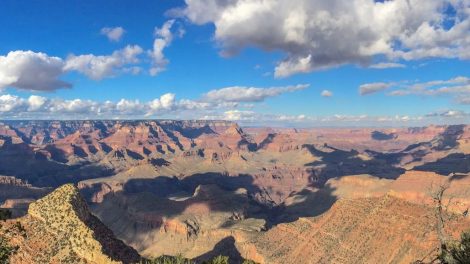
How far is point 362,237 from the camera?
476ft

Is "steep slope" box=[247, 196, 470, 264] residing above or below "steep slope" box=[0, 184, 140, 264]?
below

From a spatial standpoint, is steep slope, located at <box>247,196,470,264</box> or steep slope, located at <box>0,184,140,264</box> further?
steep slope, located at <box>247,196,470,264</box>

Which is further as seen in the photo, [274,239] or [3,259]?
[274,239]

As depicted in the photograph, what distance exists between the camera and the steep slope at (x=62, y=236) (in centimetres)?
6881

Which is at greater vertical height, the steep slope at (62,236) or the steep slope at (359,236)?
the steep slope at (62,236)

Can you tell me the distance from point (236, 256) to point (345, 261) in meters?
65.5

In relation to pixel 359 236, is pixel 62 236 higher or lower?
higher

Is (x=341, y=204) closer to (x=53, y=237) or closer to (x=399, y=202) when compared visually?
(x=399, y=202)

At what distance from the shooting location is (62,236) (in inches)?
2876

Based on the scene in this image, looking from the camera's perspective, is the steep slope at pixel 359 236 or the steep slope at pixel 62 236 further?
the steep slope at pixel 359 236

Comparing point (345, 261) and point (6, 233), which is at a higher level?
point (6, 233)

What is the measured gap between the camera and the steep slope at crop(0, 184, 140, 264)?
6881cm

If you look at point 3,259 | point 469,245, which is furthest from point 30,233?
point 469,245

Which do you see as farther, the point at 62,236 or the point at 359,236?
the point at 359,236
